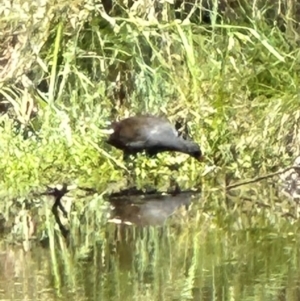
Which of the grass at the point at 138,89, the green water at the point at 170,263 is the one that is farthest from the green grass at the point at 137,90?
the green water at the point at 170,263

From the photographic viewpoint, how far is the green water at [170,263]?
187 cm

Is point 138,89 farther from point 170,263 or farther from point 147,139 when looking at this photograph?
point 170,263

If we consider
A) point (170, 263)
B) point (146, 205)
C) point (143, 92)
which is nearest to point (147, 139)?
point (143, 92)

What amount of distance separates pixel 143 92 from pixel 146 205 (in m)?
1.00

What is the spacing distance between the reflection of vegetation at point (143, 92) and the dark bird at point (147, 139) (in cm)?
4

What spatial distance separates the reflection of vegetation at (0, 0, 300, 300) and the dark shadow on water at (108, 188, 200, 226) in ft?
0.19

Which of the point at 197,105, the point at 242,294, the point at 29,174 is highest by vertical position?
the point at 197,105

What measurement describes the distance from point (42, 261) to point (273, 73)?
72.9 inches

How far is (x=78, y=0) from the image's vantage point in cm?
348

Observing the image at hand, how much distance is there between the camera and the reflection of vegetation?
3229 millimetres

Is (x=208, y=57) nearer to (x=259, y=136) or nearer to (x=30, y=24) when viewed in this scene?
(x=259, y=136)

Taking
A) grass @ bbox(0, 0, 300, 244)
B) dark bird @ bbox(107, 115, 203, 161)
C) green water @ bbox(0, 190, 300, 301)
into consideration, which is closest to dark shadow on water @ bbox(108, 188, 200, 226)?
green water @ bbox(0, 190, 300, 301)

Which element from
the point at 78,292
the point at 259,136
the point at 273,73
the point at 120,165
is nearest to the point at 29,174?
the point at 120,165

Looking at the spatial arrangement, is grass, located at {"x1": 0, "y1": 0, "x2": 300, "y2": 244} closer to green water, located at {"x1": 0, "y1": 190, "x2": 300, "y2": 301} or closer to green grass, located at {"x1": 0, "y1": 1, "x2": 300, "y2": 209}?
green grass, located at {"x1": 0, "y1": 1, "x2": 300, "y2": 209}
